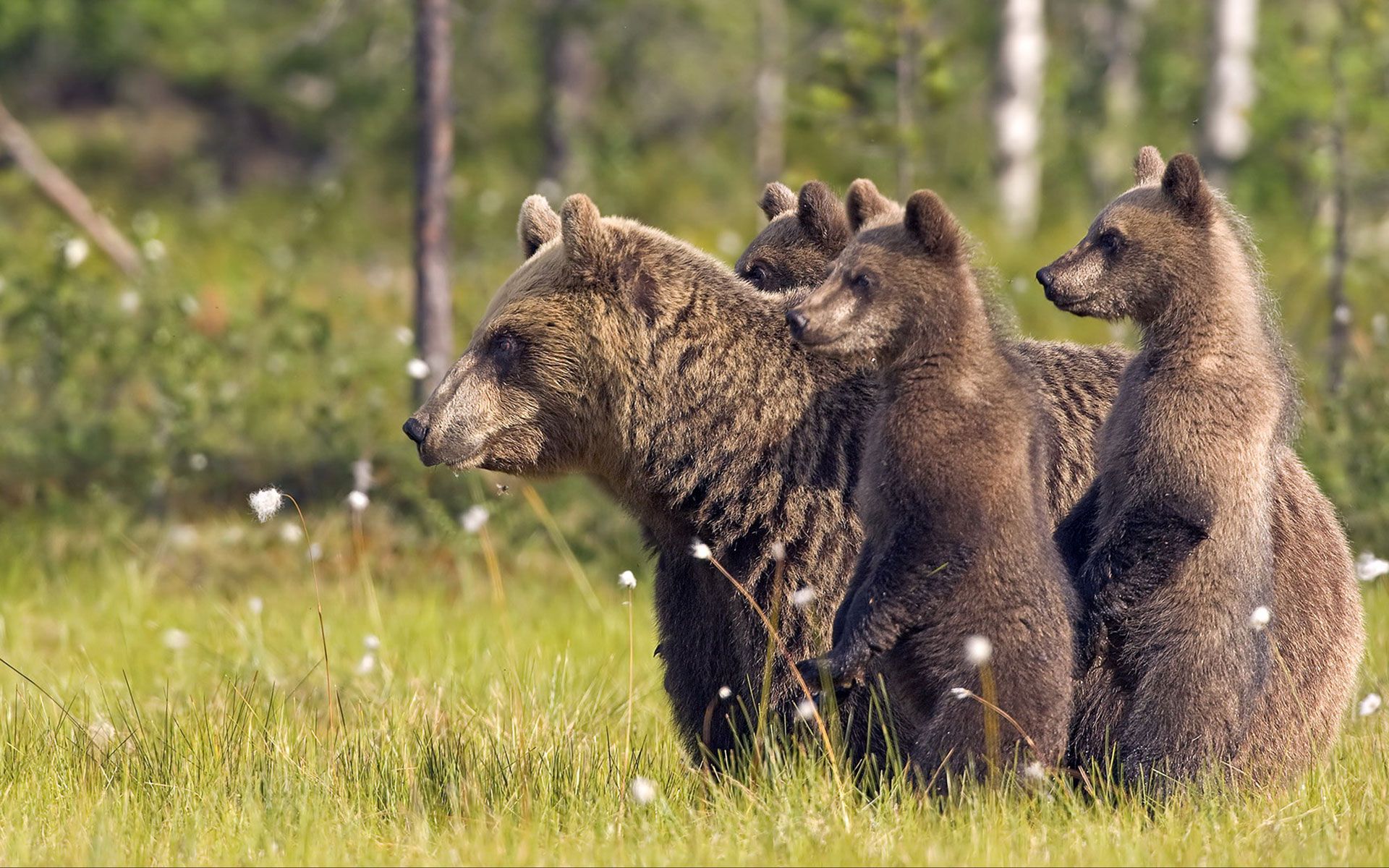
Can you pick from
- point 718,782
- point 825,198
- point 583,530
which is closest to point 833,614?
point 718,782

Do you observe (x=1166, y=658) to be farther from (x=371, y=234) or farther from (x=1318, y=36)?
(x=371, y=234)

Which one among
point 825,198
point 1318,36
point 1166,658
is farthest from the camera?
point 1318,36

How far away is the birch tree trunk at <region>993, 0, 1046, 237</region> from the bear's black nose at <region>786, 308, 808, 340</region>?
14183mm

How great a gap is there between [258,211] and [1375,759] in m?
21.9

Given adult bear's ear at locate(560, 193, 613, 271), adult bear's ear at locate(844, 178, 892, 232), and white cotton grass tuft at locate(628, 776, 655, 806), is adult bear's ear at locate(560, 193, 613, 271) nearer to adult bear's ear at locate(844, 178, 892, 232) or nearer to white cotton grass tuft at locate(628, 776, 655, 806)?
adult bear's ear at locate(844, 178, 892, 232)

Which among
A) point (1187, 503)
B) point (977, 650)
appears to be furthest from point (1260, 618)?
point (977, 650)

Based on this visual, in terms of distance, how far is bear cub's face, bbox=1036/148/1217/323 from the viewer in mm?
4449

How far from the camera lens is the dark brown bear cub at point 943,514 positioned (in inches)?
162

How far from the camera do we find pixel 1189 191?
444 cm

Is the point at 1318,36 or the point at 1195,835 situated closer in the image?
the point at 1195,835

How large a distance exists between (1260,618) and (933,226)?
130cm

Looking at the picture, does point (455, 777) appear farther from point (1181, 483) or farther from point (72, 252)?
point (72, 252)

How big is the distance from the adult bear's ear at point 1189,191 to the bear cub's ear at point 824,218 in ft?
4.24

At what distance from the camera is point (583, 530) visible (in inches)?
360
